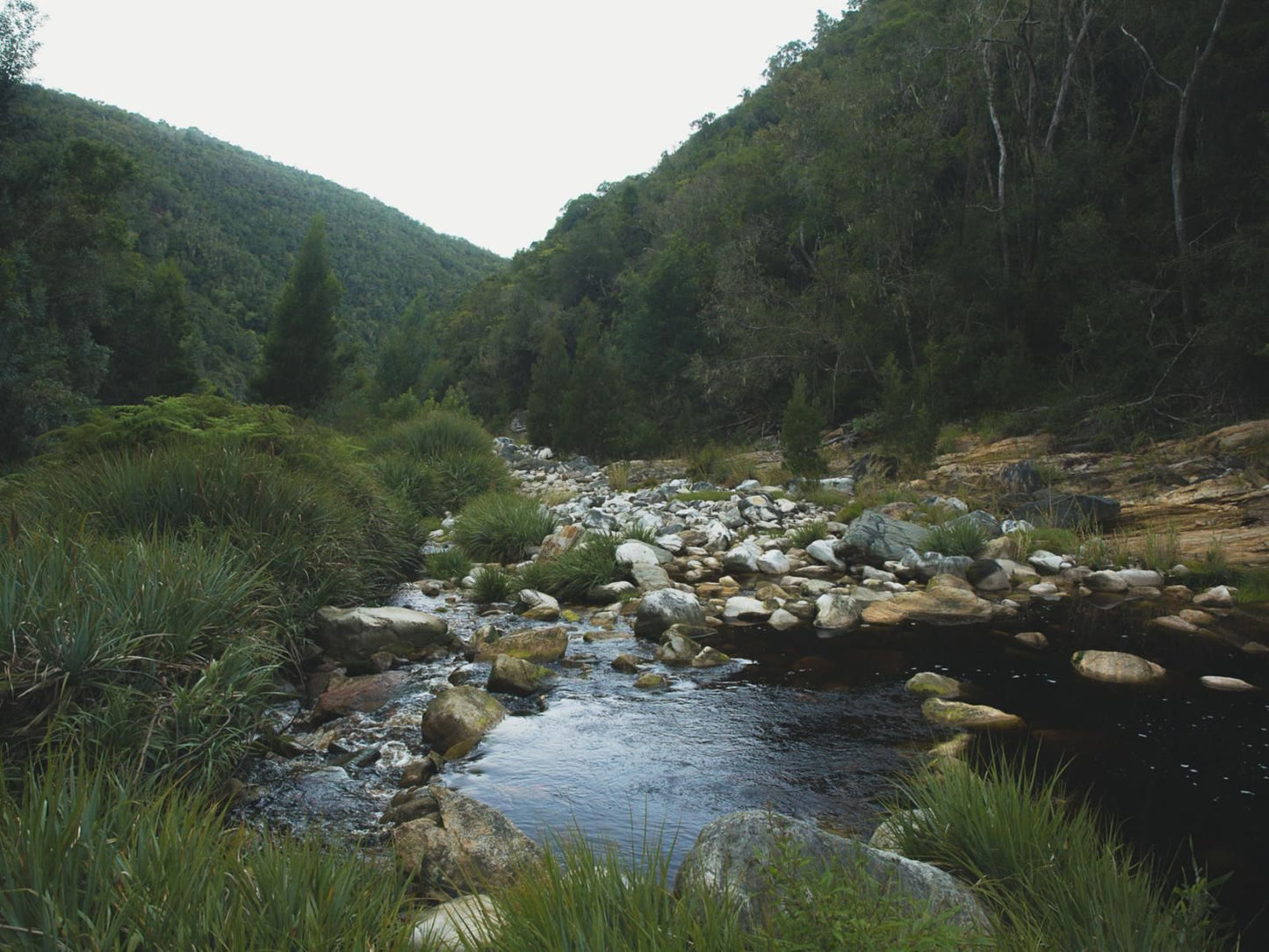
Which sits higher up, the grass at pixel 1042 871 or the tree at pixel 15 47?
the tree at pixel 15 47

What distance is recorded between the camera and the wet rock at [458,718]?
14.9 ft

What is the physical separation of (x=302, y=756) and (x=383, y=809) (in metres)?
0.89

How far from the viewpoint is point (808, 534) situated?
10836mm

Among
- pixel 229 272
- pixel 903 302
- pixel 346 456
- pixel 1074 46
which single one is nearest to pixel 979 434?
pixel 903 302

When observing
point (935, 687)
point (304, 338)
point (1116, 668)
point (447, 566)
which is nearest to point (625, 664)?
point (935, 687)

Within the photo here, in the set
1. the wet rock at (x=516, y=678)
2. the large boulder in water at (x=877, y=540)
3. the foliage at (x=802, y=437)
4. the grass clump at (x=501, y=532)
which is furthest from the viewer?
the foliage at (x=802, y=437)

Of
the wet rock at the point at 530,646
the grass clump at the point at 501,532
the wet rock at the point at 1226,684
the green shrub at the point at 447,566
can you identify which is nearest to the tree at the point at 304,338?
the grass clump at the point at 501,532

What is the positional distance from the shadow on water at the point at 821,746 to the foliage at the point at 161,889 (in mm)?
1232

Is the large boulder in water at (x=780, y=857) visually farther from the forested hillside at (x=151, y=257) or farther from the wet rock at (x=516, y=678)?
the forested hillside at (x=151, y=257)

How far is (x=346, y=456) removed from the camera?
9.70m

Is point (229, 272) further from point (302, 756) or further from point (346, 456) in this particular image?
point (302, 756)

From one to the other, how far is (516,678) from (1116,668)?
4.42 m

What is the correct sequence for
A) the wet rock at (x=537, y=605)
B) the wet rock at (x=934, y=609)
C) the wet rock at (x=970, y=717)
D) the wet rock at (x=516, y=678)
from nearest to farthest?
the wet rock at (x=970, y=717) < the wet rock at (x=516, y=678) < the wet rock at (x=934, y=609) < the wet rock at (x=537, y=605)

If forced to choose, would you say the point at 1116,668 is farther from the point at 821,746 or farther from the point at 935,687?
the point at 821,746
